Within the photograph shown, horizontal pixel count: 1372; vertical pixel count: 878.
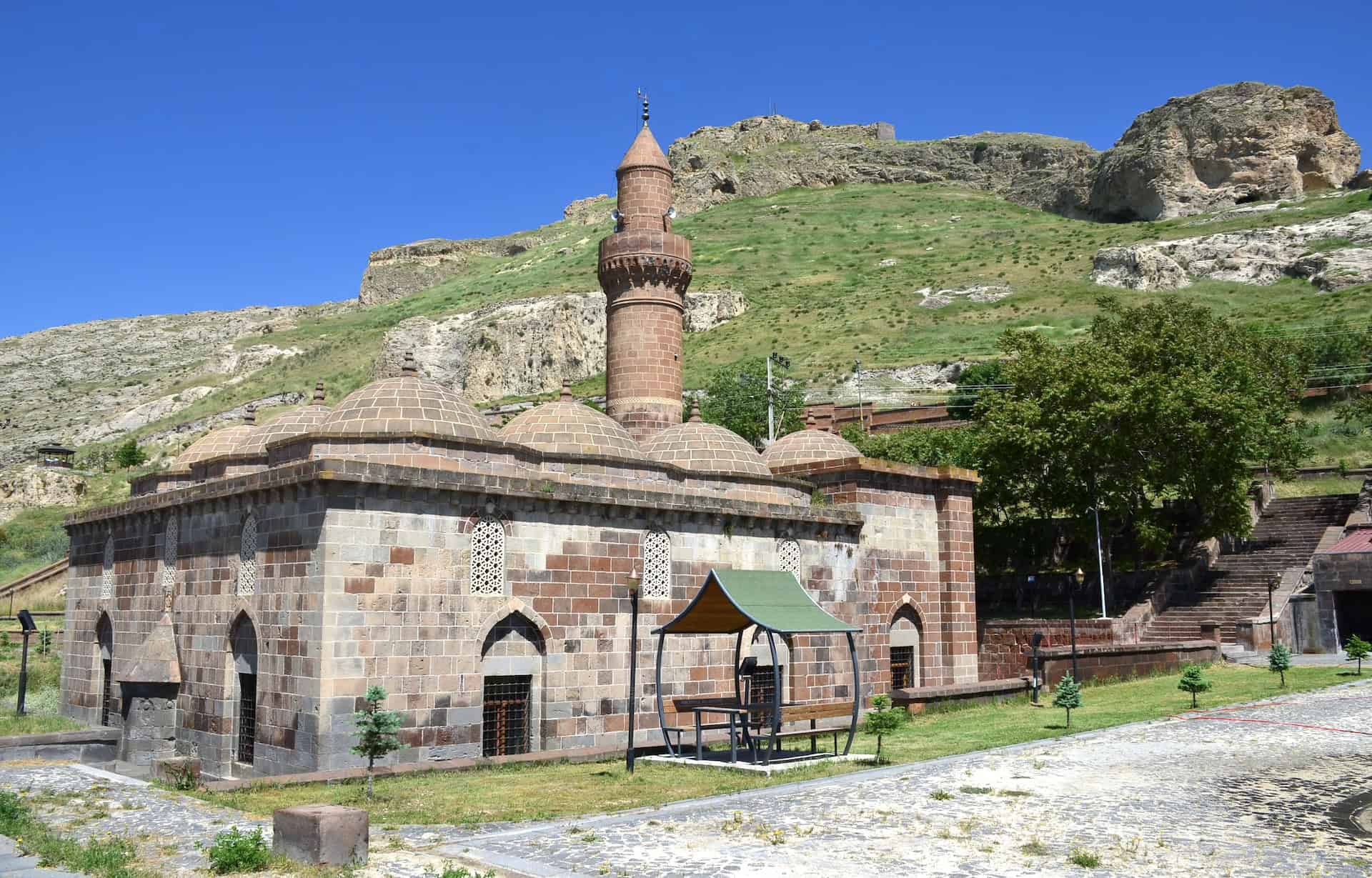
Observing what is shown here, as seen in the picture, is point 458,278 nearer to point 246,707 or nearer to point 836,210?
point 836,210

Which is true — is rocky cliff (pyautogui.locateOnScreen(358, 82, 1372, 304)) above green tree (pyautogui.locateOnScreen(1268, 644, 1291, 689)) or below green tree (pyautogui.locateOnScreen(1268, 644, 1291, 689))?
above

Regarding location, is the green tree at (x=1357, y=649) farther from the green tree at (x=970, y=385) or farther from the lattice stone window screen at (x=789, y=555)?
the green tree at (x=970, y=385)

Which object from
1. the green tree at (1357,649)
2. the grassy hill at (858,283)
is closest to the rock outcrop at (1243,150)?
the grassy hill at (858,283)

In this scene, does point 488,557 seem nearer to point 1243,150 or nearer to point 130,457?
point 130,457

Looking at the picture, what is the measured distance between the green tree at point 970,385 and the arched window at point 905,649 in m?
33.5

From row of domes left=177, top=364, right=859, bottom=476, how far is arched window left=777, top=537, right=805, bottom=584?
6.25 feet

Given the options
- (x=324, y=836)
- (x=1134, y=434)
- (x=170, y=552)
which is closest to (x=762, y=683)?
(x=170, y=552)

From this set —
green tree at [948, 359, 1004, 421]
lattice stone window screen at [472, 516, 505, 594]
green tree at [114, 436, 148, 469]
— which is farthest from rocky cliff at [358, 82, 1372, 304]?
lattice stone window screen at [472, 516, 505, 594]

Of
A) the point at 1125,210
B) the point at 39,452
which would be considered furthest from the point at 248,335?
the point at 1125,210

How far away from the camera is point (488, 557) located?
64.9ft

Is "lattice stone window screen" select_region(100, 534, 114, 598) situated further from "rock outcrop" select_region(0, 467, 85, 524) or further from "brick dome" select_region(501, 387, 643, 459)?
"rock outcrop" select_region(0, 467, 85, 524)

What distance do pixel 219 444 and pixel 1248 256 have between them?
7834 centimetres

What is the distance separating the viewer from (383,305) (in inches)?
5285

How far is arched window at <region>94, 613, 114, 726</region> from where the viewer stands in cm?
2572
